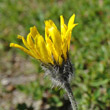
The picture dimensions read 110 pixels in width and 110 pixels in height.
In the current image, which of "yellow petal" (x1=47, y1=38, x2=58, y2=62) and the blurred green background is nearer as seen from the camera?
"yellow petal" (x1=47, y1=38, x2=58, y2=62)

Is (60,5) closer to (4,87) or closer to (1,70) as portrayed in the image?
(1,70)

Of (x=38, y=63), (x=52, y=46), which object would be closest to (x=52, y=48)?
(x=52, y=46)

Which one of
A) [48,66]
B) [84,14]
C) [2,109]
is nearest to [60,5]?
[84,14]

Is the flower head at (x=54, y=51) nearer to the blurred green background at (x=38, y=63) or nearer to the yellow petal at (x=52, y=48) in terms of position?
the yellow petal at (x=52, y=48)

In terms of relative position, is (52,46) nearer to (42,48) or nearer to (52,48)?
(52,48)

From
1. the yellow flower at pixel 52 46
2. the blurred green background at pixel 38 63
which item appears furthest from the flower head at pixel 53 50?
the blurred green background at pixel 38 63

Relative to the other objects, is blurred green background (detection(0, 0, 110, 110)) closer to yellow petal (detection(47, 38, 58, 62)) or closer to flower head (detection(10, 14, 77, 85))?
flower head (detection(10, 14, 77, 85))

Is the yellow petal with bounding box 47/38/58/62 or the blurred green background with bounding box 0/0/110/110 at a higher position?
the blurred green background with bounding box 0/0/110/110

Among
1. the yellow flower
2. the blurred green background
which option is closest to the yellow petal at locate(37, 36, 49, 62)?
the yellow flower

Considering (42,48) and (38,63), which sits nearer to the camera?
(42,48)
